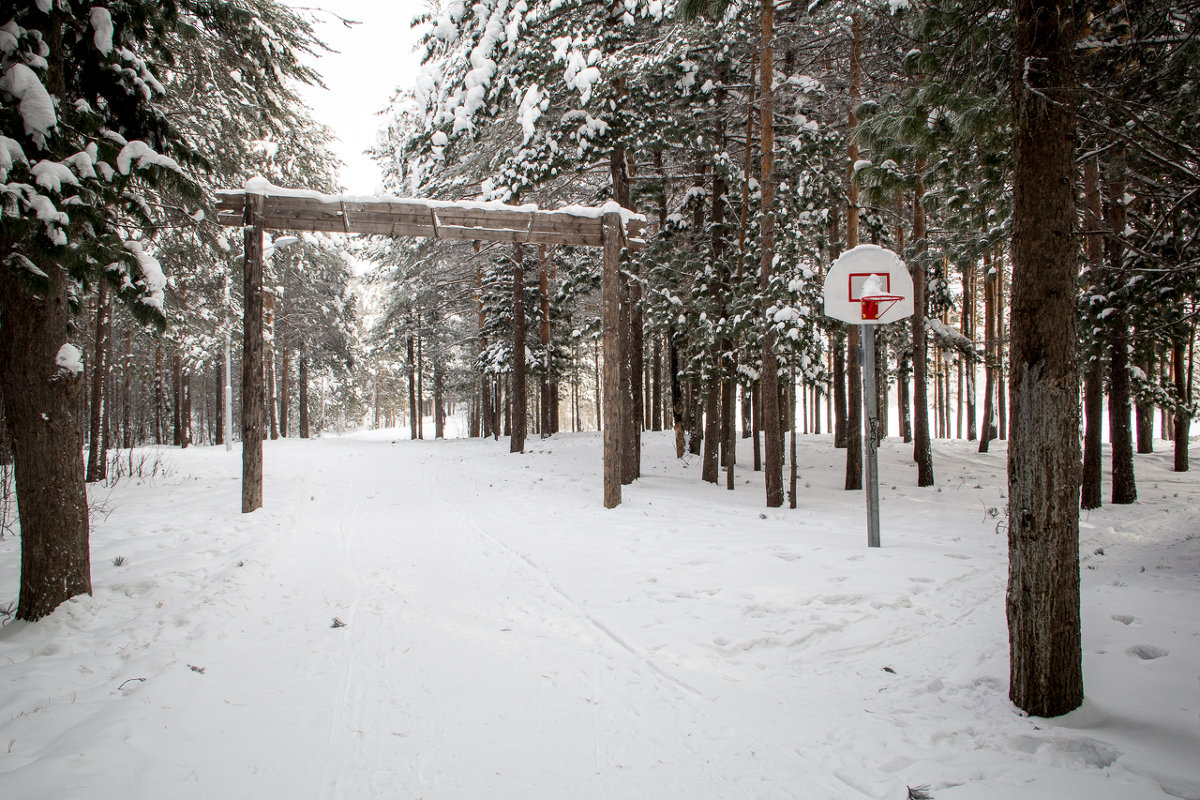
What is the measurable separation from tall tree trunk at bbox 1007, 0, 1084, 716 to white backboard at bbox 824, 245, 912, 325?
3656mm

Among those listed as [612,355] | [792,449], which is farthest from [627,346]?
[792,449]

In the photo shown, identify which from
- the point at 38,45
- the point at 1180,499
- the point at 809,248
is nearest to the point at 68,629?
the point at 38,45

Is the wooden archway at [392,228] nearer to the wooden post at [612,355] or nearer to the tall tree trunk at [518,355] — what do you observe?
the wooden post at [612,355]

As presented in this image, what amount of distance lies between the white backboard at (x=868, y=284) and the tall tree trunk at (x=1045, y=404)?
3.66 meters

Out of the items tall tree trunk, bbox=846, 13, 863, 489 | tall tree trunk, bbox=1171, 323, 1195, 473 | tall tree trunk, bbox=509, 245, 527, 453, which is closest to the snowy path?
tall tree trunk, bbox=846, 13, 863, 489

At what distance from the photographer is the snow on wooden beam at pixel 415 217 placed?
799 cm

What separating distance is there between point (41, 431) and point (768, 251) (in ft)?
29.7

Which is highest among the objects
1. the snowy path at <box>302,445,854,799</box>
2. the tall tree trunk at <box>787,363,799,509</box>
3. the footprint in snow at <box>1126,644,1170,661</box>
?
the tall tree trunk at <box>787,363,799,509</box>

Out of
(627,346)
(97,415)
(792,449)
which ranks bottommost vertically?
(792,449)

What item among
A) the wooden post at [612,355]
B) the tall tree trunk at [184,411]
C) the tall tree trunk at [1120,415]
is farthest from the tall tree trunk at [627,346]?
the tall tree trunk at [184,411]

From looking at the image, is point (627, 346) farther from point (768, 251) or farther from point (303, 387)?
point (303, 387)

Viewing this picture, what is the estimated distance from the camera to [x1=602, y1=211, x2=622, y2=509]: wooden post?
8.87 meters

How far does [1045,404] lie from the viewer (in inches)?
108

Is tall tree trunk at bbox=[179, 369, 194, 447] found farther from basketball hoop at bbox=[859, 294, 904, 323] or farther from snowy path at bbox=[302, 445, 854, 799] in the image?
basketball hoop at bbox=[859, 294, 904, 323]
